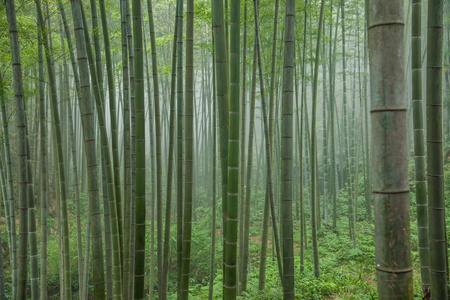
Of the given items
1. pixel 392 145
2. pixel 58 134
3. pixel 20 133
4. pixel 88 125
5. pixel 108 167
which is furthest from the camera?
pixel 58 134

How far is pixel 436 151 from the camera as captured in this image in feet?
6.40

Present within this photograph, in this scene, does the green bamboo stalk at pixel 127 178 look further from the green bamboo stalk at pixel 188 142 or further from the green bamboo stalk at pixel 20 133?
the green bamboo stalk at pixel 20 133

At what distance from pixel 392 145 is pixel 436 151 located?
1.11 m

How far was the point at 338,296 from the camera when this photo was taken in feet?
13.8

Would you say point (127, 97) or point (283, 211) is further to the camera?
point (127, 97)

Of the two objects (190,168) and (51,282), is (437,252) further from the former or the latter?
(51,282)

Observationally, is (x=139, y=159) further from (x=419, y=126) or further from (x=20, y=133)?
(x=419, y=126)

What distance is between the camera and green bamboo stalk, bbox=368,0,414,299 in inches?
41.1

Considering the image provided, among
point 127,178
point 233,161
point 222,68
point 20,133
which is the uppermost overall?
point 222,68

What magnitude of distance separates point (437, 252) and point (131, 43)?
97.9 inches

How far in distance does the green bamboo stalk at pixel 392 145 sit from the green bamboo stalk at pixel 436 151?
108 cm

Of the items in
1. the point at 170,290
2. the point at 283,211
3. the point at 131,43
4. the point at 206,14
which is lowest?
the point at 170,290

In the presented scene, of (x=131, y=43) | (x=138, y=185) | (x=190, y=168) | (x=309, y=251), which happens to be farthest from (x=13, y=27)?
(x=309, y=251)

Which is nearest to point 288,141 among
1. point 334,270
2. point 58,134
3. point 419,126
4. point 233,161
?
point 233,161
